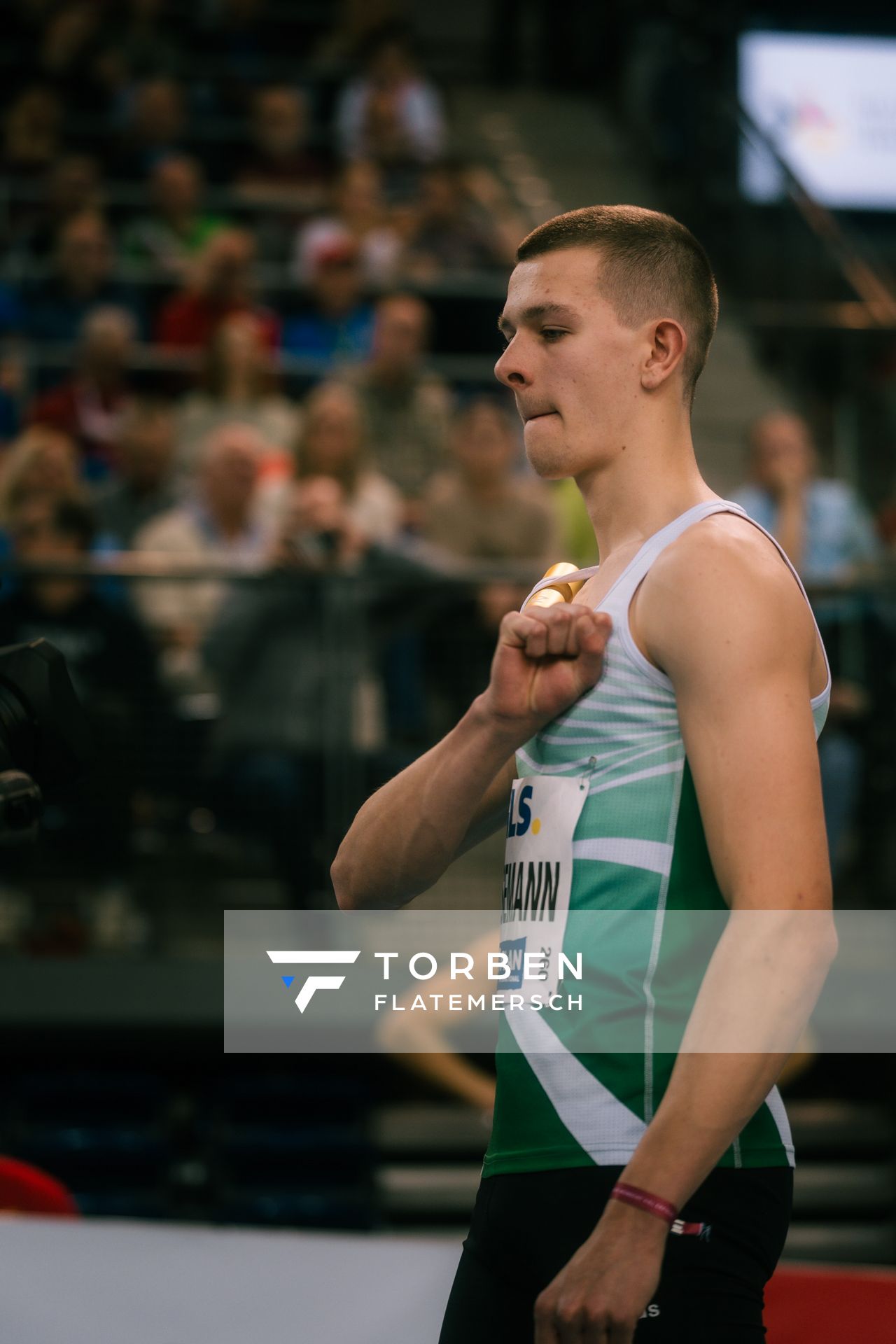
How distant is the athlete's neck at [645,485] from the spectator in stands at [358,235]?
7046mm

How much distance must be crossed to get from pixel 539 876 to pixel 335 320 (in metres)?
6.92

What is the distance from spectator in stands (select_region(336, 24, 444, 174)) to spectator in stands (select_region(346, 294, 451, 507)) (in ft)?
9.17

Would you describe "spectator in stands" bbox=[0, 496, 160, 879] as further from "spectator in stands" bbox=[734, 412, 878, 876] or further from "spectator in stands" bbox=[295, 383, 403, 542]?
"spectator in stands" bbox=[734, 412, 878, 876]

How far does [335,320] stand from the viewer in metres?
8.28

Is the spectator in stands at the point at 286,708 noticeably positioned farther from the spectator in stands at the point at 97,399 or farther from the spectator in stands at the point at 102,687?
the spectator in stands at the point at 97,399

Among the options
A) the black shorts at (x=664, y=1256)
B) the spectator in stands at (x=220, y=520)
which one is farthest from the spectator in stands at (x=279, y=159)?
the black shorts at (x=664, y=1256)

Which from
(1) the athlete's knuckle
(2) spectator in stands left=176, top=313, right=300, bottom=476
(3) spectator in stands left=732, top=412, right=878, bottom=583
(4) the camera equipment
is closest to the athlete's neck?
(4) the camera equipment

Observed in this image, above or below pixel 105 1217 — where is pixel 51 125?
above

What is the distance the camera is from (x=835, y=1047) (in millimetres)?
5672

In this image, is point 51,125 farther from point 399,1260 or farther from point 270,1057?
point 399,1260

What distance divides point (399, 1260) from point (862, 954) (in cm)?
322

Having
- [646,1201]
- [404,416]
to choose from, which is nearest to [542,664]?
[646,1201]

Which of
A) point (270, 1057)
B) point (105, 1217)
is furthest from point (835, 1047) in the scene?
point (105, 1217)

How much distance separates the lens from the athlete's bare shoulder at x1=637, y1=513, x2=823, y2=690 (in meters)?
1.54
